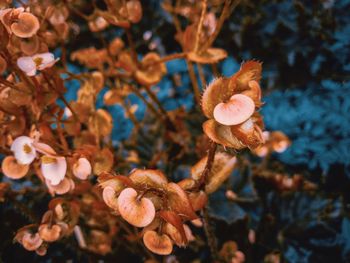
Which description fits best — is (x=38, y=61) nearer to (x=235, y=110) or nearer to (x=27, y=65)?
(x=27, y=65)

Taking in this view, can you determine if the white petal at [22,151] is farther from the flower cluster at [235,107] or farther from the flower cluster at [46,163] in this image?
the flower cluster at [235,107]

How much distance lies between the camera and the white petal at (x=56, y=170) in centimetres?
49

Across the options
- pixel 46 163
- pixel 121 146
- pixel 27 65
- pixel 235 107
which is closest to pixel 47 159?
pixel 46 163

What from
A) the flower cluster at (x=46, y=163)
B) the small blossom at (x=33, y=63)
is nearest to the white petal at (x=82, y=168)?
the flower cluster at (x=46, y=163)

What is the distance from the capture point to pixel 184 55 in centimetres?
67

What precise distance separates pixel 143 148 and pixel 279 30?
1.53 ft

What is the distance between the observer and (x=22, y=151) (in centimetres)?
51

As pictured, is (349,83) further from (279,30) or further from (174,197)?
(174,197)

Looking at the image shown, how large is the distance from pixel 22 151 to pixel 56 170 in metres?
0.06

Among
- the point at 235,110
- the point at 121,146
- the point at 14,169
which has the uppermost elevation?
the point at 235,110

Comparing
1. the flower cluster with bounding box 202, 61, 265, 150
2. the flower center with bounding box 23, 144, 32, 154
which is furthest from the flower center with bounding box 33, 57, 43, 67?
the flower cluster with bounding box 202, 61, 265, 150

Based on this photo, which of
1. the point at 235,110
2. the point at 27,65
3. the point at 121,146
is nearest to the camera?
the point at 235,110

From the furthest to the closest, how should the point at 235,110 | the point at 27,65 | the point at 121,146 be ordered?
the point at 121,146
the point at 27,65
the point at 235,110

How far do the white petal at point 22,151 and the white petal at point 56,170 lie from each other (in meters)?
0.03
